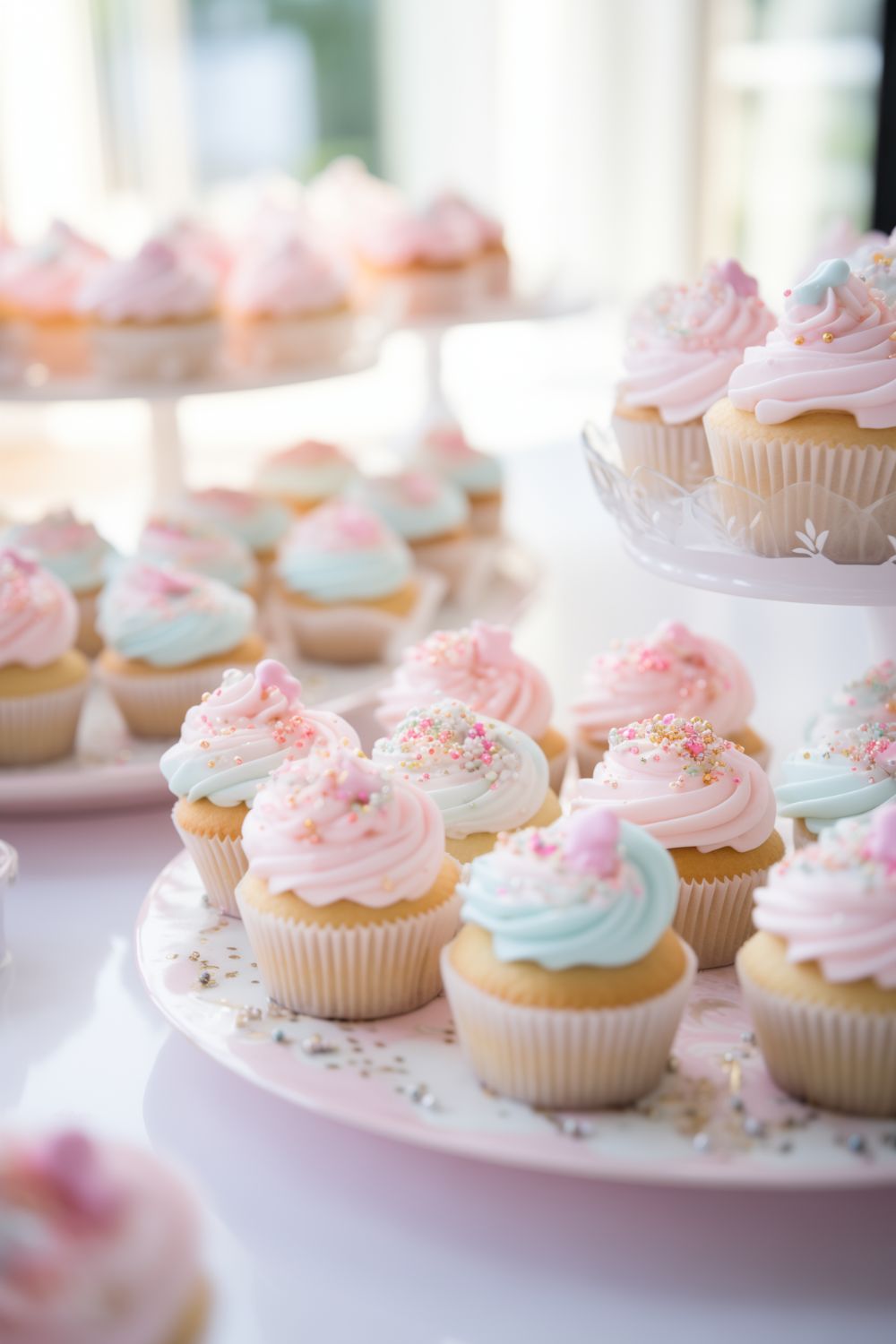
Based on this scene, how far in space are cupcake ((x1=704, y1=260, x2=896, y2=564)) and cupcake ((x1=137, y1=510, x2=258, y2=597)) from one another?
54.3 inches

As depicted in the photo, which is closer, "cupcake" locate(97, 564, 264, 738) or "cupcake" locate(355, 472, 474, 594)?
"cupcake" locate(97, 564, 264, 738)

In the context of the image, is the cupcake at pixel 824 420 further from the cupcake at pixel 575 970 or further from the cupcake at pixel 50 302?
the cupcake at pixel 50 302

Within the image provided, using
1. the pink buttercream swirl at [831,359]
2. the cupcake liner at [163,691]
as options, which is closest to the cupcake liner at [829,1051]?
the pink buttercream swirl at [831,359]

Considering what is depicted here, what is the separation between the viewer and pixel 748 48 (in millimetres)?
6742

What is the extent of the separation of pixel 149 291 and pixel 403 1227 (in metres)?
2.21

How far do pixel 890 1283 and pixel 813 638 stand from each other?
2080 mm

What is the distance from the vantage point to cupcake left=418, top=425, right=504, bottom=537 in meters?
3.89

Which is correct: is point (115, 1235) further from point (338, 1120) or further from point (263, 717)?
point (263, 717)

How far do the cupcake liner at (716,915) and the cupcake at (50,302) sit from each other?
2.10 metres

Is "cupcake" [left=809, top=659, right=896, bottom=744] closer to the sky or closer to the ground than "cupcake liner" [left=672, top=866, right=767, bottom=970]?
closer to the sky

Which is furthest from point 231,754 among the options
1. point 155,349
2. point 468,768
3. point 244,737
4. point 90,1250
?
point 155,349

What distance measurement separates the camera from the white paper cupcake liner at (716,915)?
6.22 ft

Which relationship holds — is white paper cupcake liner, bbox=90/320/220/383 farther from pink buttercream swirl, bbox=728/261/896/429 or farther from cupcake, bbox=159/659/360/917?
pink buttercream swirl, bbox=728/261/896/429

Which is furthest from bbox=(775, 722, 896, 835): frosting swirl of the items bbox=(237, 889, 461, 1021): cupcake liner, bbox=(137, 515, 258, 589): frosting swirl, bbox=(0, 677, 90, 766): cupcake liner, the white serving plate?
bbox=(137, 515, 258, 589): frosting swirl
